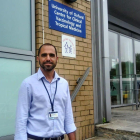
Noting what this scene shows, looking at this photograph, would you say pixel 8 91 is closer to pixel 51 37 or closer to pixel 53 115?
pixel 51 37

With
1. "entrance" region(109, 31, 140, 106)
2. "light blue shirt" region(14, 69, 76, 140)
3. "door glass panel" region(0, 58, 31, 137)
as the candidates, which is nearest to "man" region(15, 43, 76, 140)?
"light blue shirt" region(14, 69, 76, 140)

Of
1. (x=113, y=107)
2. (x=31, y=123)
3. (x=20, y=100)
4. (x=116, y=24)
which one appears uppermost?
(x=116, y=24)

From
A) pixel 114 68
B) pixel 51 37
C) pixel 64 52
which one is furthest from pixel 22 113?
pixel 114 68

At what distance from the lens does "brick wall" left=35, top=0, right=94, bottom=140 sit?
3.52 meters

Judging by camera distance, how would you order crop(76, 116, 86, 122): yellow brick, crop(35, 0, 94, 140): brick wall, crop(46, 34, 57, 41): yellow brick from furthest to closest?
crop(76, 116, 86, 122): yellow brick
crop(35, 0, 94, 140): brick wall
crop(46, 34, 57, 41): yellow brick

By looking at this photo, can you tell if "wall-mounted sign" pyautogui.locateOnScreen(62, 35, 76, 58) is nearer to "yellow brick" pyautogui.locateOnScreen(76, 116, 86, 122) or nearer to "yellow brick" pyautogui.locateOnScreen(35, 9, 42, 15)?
"yellow brick" pyautogui.locateOnScreen(35, 9, 42, 15)

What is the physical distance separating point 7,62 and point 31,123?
Answer: 4.65 feet

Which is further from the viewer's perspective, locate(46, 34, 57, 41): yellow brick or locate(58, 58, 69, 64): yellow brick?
locate(58, 58, 69, 64): yellow brick

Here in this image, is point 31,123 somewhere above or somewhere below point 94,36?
below

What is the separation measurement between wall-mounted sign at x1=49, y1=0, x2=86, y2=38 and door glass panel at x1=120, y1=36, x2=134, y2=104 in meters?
3.94

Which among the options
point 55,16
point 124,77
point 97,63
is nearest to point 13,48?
point 55,16

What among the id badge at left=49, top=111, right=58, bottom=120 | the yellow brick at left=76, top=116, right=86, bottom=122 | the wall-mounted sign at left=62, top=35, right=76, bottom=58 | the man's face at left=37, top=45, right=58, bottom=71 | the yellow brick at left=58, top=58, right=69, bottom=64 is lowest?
the yellow brick at left=76, top=116, right=86, bottom=122

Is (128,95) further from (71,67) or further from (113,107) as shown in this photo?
(71,67)

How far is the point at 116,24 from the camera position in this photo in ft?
24.2
